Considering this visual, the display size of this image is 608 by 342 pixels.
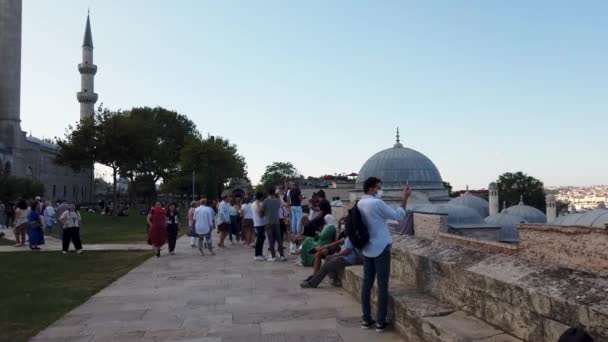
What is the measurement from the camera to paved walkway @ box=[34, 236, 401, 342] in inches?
206

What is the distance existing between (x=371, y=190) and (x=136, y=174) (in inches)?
2043

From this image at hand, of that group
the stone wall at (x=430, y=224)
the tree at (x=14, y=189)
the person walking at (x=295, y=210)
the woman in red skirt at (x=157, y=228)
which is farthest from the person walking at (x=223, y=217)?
the tree at (x=14, y=189)

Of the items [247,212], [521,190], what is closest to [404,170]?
[521,190]

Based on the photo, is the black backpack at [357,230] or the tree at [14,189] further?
the tree at [14,189]

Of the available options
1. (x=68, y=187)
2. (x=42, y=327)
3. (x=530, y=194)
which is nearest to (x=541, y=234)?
(x=42, y=327)

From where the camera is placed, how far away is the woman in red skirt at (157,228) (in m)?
12.5

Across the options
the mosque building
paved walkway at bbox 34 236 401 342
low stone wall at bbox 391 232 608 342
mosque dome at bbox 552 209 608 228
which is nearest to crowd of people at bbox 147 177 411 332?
paved walkway at bbox 34 236 401 342

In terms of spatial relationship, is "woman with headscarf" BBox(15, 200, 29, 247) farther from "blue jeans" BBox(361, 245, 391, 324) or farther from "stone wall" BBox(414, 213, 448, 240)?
"stone wall" BBox(414, 213, 448, 240)

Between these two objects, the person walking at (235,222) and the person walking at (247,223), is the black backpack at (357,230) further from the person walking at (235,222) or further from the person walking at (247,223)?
the person walking at (235,222)

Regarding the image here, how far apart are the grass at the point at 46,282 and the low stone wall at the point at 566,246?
6022 millimetres

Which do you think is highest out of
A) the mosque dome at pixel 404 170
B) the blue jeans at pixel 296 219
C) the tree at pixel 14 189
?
the mosque dome at pixel 404 170

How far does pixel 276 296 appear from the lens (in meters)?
7.11

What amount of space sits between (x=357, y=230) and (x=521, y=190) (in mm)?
69876

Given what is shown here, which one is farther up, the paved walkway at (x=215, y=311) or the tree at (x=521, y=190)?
the tree at (x=521, y=190)
